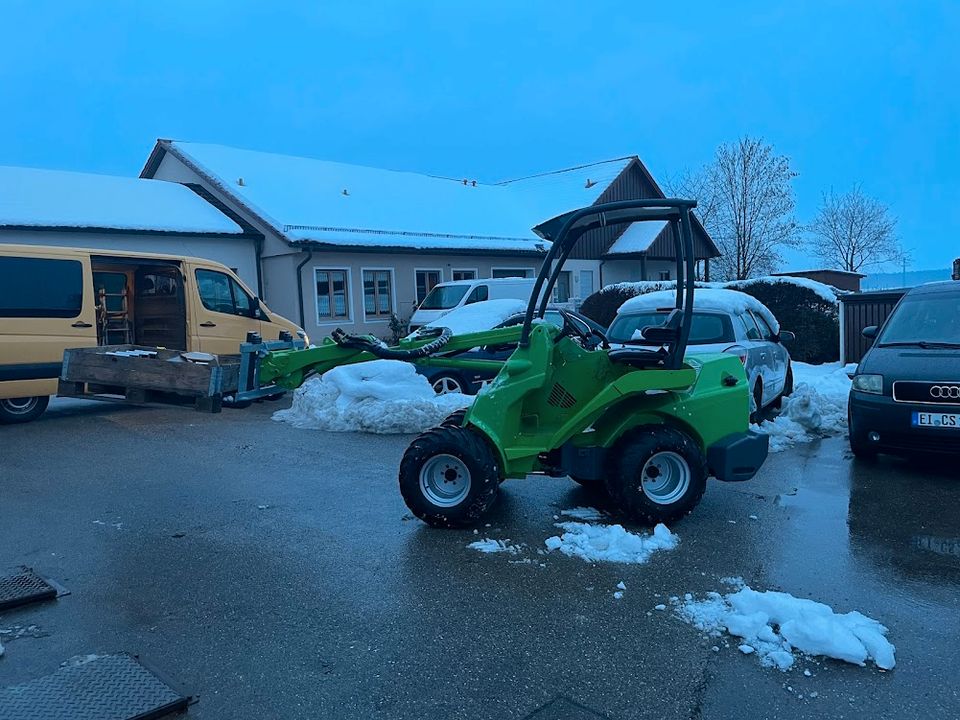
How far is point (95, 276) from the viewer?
39.3ft

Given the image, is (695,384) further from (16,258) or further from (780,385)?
(16,258)

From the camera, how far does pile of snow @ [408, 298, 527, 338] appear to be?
1277cm

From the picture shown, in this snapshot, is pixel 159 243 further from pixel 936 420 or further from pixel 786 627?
pixel 786 627

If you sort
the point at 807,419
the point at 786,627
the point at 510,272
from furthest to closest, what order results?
Result: the point at 510,272 < the point at 807,419 < the point at 786,627

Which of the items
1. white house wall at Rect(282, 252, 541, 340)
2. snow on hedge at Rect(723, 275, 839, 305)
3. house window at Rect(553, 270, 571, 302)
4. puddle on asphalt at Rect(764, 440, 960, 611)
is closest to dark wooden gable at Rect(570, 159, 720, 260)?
house window at Rect(553, 270, 571, 302)

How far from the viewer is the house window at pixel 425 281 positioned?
23906mm

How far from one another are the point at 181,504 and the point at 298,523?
4.13 feet

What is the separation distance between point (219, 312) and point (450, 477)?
8.11m

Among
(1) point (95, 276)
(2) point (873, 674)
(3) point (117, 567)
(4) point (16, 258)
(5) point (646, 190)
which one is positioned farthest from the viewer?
(5) point (646, 190)

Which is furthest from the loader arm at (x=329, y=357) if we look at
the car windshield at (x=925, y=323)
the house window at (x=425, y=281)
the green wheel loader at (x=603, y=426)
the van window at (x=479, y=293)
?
the house window at (x=425, y=281)

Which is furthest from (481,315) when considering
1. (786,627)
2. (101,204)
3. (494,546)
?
(101,204)

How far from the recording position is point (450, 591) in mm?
4375

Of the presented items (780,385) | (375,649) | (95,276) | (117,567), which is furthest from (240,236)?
(375,649)

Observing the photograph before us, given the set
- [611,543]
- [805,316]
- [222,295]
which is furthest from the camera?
[805,316]
